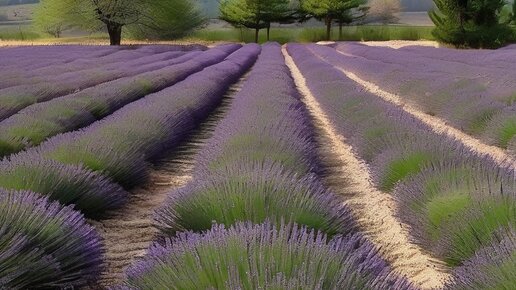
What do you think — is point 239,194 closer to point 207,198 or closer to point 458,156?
point 207,198

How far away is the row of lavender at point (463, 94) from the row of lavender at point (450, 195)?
4.00ft

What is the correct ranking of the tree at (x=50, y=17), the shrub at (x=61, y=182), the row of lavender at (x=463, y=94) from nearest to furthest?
1. the shrub at (x=61, y=182)
2. the row of lavender at (x=463, y=94)
3. the tree at (x=50, y=17)

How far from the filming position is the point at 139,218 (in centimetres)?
370

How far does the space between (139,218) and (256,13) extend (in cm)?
3760

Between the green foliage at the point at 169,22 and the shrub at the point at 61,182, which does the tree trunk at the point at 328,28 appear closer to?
the green foliage at the point at 169,22

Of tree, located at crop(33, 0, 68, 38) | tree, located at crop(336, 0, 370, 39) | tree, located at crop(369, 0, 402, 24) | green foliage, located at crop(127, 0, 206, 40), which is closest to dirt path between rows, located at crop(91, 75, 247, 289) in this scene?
green foliage, located at crop(127, 0, 206, 40)

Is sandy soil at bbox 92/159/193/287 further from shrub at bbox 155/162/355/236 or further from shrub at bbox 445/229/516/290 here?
shrub at bbox 445/229/516/290

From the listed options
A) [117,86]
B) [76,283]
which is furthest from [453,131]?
[76,283]

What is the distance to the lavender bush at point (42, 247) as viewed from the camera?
6.92 ft

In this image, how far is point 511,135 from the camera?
18.8 ft

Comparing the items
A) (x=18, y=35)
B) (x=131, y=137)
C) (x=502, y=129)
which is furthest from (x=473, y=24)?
(x=18, y=35)

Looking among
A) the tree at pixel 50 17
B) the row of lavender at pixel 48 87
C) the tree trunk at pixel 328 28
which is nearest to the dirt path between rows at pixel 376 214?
the row of lavender at pixel 48 87

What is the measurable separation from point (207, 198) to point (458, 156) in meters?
1.71

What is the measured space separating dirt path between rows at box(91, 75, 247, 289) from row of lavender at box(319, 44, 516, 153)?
2802mm
